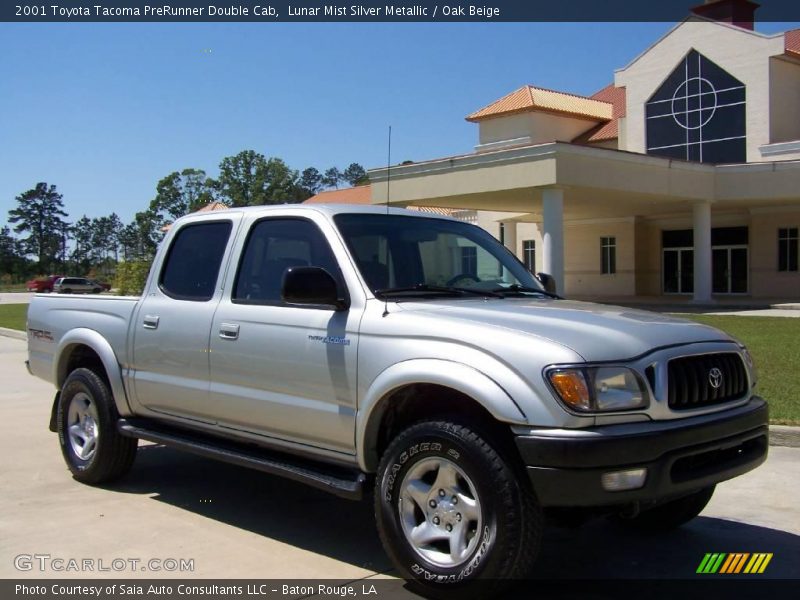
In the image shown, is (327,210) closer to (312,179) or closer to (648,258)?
(648,258)

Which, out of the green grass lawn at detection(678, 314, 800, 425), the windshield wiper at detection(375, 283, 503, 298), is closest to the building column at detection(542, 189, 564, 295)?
the green grass lawn at detection(678, 314, 800, 425)

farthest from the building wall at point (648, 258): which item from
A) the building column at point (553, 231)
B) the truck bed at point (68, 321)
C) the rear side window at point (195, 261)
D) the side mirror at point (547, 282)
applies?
the rear side window at point (195, 261)

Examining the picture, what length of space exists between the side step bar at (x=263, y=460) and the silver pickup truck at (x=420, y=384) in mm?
19

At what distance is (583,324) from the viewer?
424 cm

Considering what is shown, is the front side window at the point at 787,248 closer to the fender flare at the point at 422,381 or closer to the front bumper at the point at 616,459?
the front bumper at the point at 616,459

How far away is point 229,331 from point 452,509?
6.47 ft

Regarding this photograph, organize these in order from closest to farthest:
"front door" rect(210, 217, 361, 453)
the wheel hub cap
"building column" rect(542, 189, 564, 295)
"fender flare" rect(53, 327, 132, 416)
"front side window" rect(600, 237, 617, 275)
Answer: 1. the wheel hub cap
2. "front door" rect(210, 217, 361, 453)
3. "fender flare" rect(53, 327, 132, 416)
4. "building column" rect(542, 189, 564, 295)
5. "front side window" rect(600, 237, 617, 275)

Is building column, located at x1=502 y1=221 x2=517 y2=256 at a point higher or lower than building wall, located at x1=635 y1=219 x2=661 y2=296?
higher

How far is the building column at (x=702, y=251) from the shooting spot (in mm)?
31984

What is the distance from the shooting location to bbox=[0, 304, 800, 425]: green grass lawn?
8.76 m

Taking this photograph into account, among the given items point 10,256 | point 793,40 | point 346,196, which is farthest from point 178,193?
point 10,256

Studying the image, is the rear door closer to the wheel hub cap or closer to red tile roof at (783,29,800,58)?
the wheel hub cap

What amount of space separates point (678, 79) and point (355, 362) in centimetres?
3553

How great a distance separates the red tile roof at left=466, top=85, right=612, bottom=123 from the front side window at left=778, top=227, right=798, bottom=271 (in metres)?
11.5
